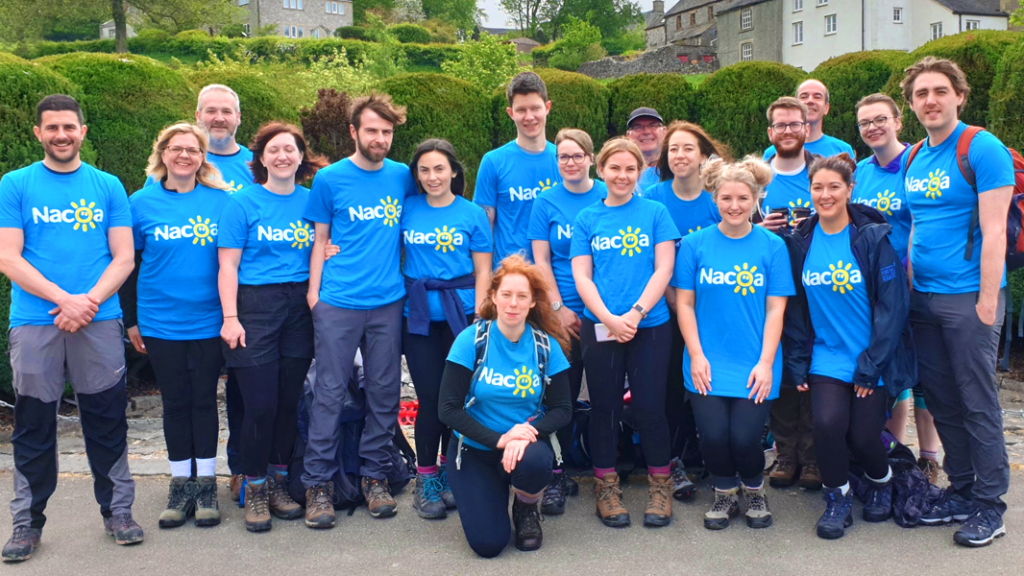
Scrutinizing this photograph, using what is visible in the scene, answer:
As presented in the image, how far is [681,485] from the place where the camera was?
4.78 metres

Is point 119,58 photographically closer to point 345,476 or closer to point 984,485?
point 345,476

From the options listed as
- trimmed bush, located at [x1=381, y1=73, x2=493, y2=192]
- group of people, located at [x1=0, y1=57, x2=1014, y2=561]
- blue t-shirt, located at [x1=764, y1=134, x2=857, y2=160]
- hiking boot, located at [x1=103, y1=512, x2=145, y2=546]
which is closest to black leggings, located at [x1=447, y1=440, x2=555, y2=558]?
group of people, located at [x1=0, y1=57, x2=1014, y2=561]

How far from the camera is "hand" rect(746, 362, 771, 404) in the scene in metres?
4.29

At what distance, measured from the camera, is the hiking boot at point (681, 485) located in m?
4.76

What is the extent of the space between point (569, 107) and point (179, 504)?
5.36 metres

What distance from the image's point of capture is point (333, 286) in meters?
4.61

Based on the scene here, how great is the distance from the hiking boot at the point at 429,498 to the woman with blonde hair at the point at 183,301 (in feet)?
3.53

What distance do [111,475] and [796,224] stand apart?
12.7 feet

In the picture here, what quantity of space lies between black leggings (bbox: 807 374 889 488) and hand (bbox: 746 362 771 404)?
0.80 ft

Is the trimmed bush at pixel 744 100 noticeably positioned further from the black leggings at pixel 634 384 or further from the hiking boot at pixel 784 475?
the black leggings at pixel 634 384

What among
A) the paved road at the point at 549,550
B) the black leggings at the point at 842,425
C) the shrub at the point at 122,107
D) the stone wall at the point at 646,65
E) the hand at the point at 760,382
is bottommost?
the paved road at the point at 549,550

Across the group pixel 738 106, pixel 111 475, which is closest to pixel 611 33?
pixel 738 106

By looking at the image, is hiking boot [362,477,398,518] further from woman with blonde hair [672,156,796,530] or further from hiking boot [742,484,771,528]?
hiking boot [742,484,771,528]

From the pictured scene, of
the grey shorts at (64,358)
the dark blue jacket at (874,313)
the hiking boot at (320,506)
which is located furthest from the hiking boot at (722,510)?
the grey shorts at (64,358)
